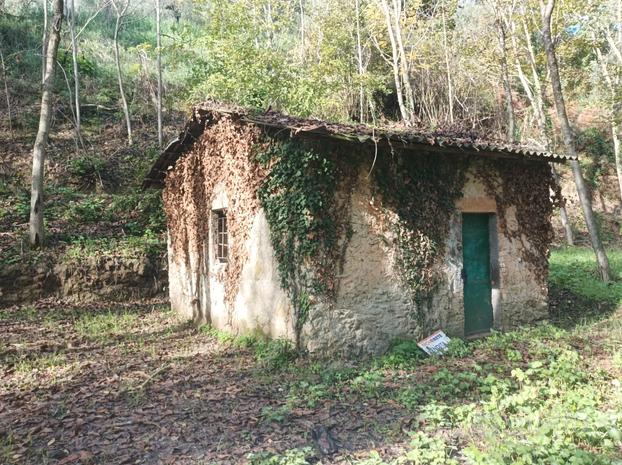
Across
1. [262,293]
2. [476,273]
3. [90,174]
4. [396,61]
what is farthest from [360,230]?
[90,174]

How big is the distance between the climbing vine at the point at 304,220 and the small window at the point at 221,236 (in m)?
2.25

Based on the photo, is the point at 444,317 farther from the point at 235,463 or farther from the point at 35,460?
the point at 35,460

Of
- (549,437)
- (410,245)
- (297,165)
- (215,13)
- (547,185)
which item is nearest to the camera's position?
(549,437)

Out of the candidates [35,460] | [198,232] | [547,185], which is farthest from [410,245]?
[35,460]

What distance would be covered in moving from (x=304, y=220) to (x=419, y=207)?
2.11 metres

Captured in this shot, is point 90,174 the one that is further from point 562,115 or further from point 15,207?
point 562,115

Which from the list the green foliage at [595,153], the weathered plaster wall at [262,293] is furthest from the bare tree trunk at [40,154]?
the green foliage at [595,153]

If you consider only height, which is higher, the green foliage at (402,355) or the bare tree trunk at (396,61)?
the bare tree trunk at (396,61)

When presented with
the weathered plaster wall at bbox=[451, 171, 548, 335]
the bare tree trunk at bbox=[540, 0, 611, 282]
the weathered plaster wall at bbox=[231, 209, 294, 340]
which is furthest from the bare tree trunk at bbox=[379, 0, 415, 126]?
the weathered plaster wall at bbox=[231, 209, 294, 340]

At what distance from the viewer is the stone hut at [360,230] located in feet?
20.6

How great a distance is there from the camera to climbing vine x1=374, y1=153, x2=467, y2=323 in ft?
22.6

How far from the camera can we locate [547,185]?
28.8 feet

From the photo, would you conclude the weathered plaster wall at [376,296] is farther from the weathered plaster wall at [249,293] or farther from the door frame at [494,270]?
the weathered plaster wall at [249,293]

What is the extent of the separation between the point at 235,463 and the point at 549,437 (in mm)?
2682
